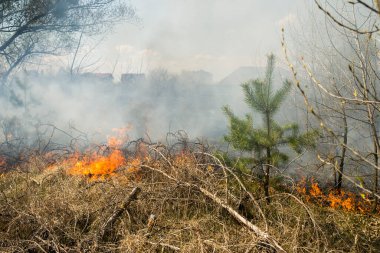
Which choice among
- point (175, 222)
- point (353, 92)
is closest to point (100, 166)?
point (175, 222)

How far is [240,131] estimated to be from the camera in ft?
16.1

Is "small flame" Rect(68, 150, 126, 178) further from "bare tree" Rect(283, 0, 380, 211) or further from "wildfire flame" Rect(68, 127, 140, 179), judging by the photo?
"bare tree" Rect(283, 0, 380, 211)

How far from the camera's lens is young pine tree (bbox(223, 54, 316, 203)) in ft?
15.7

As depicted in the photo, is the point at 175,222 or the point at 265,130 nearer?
the point at 175,222

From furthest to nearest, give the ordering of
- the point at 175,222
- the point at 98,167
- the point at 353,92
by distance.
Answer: the point at 98,167 → the point at 175,222 → the point at 353,92

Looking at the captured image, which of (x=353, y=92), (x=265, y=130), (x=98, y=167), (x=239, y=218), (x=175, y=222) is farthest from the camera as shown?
(x=98, y=167)

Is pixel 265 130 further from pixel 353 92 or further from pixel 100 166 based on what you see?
pixel 100 166

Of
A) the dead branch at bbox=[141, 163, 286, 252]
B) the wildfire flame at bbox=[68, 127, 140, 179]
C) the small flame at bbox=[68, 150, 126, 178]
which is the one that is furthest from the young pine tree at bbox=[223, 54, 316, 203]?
the small flame at bbox=[68, 150, 126, 178]

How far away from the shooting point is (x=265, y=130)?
196 inches

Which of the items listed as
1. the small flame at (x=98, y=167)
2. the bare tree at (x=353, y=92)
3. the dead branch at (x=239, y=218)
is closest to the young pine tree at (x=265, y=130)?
the bare tree at (x=353, y=92)

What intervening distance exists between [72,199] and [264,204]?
296cm

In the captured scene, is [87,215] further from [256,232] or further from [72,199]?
[256,232]

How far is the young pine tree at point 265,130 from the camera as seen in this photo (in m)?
4.78

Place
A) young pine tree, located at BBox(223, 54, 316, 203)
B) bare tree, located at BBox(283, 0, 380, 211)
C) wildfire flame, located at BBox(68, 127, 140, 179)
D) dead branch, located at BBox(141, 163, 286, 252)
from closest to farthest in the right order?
bare tree, located at BBox(283, 0, 380, 211)
dead branch, located at BBox(141, 163, 286, 252)
young pine tree, located at BBox(223, 54, 316, 203)
wildfire flame, located at BBox(68, 127, 140, 179)
